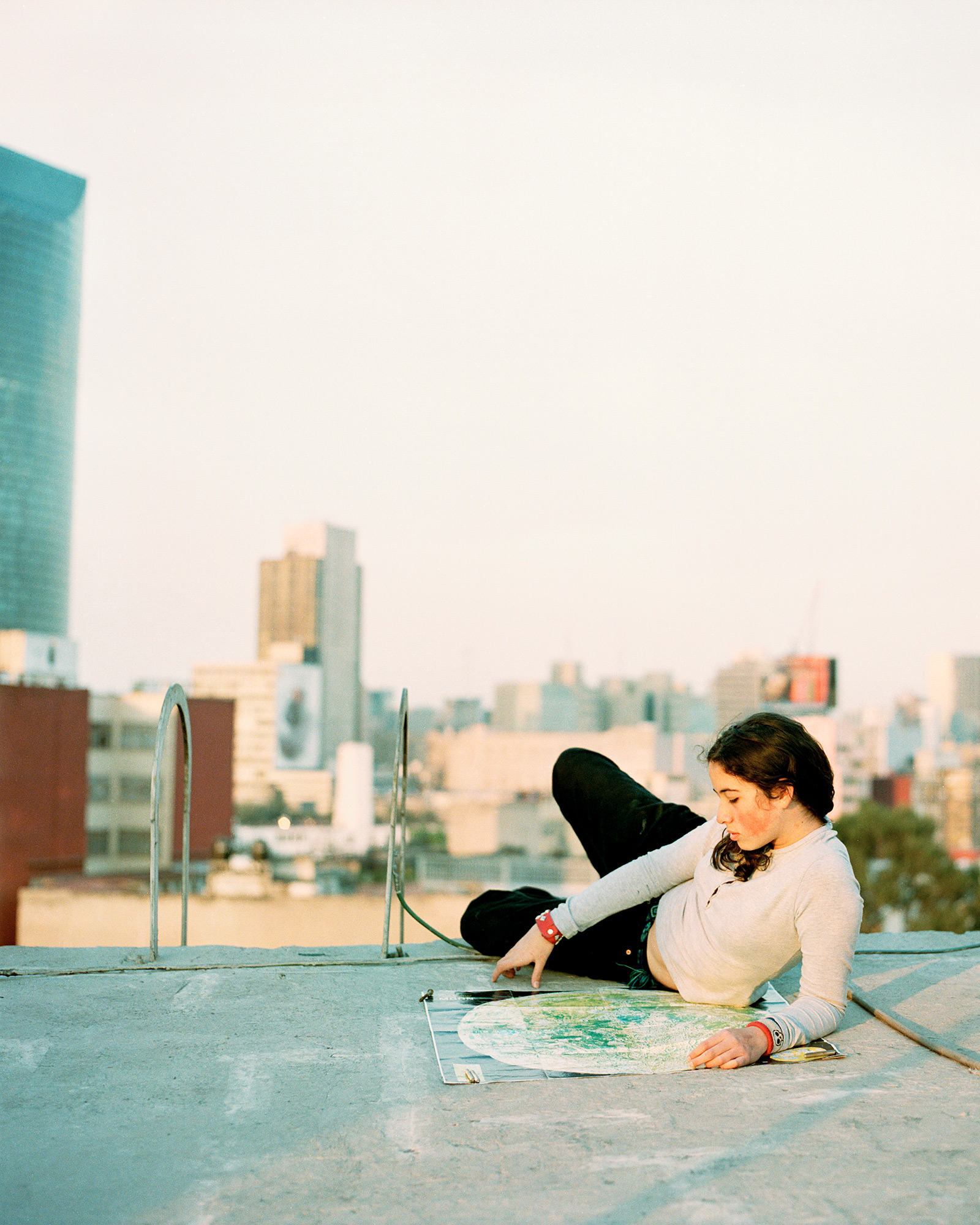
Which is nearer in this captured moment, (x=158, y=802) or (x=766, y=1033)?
(x=766, y=1033)

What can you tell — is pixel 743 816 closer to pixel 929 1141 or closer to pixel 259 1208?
pixel 929 1141

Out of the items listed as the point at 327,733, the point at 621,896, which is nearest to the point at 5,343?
the point at 327,733

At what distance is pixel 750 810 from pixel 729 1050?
16.6 inches

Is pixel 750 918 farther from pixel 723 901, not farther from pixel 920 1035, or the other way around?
pixel 920 1035

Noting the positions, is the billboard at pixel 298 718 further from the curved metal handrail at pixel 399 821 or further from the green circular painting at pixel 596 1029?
the green circular painting at pixel 596 1029

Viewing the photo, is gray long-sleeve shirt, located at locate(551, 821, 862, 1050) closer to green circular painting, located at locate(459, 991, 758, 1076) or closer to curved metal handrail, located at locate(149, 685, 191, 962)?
green circular painting, located at locate(459, 991, 758, 1076)

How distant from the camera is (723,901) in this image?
2189 mm

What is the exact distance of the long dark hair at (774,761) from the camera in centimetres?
203

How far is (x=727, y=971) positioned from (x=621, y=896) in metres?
0.27

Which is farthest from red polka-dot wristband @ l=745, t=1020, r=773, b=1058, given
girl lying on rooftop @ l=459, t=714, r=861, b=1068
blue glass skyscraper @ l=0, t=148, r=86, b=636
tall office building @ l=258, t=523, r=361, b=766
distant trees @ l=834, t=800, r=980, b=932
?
tall office building @ l=258, t=523, r=361, b=766

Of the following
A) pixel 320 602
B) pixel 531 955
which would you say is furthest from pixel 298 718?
pixel 531 955

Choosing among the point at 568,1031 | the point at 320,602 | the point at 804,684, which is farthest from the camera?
the point at 320,602

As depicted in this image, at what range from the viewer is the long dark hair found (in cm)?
203

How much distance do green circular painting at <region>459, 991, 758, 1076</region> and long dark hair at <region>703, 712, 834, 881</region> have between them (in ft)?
1.16
